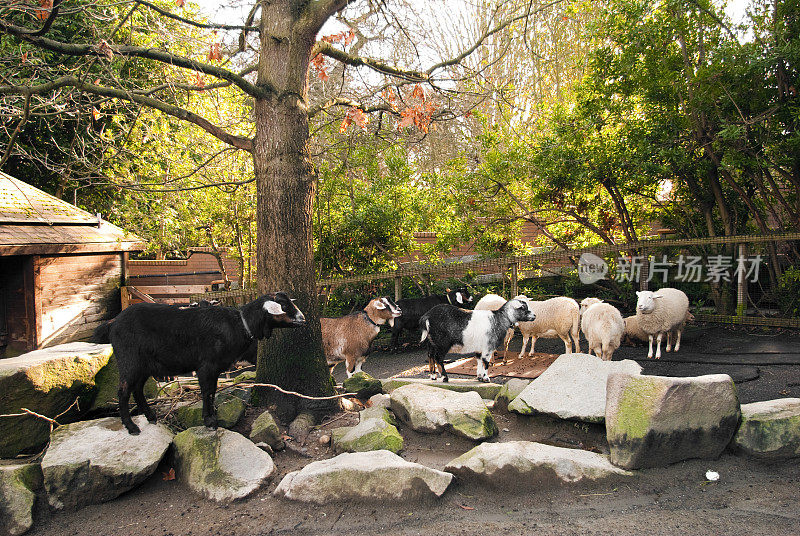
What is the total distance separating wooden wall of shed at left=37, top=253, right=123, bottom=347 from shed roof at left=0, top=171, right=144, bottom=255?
0.53 metres

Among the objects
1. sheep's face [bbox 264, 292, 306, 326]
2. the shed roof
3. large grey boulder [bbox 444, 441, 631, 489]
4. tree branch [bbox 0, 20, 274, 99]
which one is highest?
tree branch [bbox 0, 20, 274, 99]

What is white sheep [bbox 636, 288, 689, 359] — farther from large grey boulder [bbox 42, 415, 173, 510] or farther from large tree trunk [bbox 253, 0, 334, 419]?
large grey boulder [bbox 42, 415, 173, 510]

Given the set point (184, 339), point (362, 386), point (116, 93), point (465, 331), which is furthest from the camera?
point (465, 331)

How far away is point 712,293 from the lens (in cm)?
1081

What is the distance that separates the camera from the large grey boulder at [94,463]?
4.25 meters

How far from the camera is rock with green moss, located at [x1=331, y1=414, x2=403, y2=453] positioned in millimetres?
4938

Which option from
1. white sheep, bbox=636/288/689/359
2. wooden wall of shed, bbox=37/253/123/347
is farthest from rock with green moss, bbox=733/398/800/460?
wooden wall of shed, bbox=37/253/123/347

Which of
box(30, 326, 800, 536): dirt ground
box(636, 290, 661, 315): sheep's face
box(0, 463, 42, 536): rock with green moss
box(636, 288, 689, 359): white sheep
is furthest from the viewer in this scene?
box(636, 288, 689, 359): white sheep

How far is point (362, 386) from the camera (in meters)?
6.44

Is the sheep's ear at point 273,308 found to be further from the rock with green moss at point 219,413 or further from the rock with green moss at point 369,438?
the rock with green moss at point 369,438

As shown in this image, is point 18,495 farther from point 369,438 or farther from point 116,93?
point 116,93

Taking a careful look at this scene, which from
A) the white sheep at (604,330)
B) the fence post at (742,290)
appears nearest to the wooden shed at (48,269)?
the white sheep at (604,330)

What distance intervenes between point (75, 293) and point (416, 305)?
23.6 feet

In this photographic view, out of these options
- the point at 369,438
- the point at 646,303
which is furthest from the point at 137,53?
the point at 646,303
